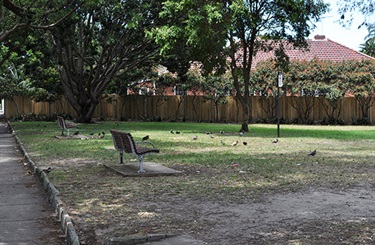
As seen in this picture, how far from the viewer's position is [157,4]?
27.6 meters

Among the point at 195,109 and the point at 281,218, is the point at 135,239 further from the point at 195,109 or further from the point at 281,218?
the point at 195,109

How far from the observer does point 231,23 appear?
2334cm

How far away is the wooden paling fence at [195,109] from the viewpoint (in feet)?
122

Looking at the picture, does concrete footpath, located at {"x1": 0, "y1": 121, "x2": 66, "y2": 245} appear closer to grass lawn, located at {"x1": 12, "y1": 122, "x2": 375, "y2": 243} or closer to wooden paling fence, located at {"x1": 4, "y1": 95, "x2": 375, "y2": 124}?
grass lawn, located at {"x1": 12, "y1": 122, "x2": 375, "y2": 243}

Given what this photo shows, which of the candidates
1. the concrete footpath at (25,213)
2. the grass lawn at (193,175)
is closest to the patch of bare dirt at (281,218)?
the grass lawn at (193,175)

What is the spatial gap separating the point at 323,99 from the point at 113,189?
30.3 m

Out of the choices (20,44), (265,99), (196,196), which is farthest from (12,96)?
(196,196)

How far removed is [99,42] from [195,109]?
1257 cm

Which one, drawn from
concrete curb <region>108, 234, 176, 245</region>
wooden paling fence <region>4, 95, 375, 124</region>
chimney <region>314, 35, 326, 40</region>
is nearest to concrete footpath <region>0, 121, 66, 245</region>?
concrete curb <region>108, 234, 176, 245</region>

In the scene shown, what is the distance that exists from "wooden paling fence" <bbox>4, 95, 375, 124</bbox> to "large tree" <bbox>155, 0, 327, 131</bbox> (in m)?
13.0

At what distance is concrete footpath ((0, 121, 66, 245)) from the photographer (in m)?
6.32

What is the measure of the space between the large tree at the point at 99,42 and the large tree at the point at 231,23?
2271 mm

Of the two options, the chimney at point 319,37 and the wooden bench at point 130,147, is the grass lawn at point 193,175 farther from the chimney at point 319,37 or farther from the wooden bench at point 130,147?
the chimney at point 319,37

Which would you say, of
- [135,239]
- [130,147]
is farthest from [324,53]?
[135,239]
